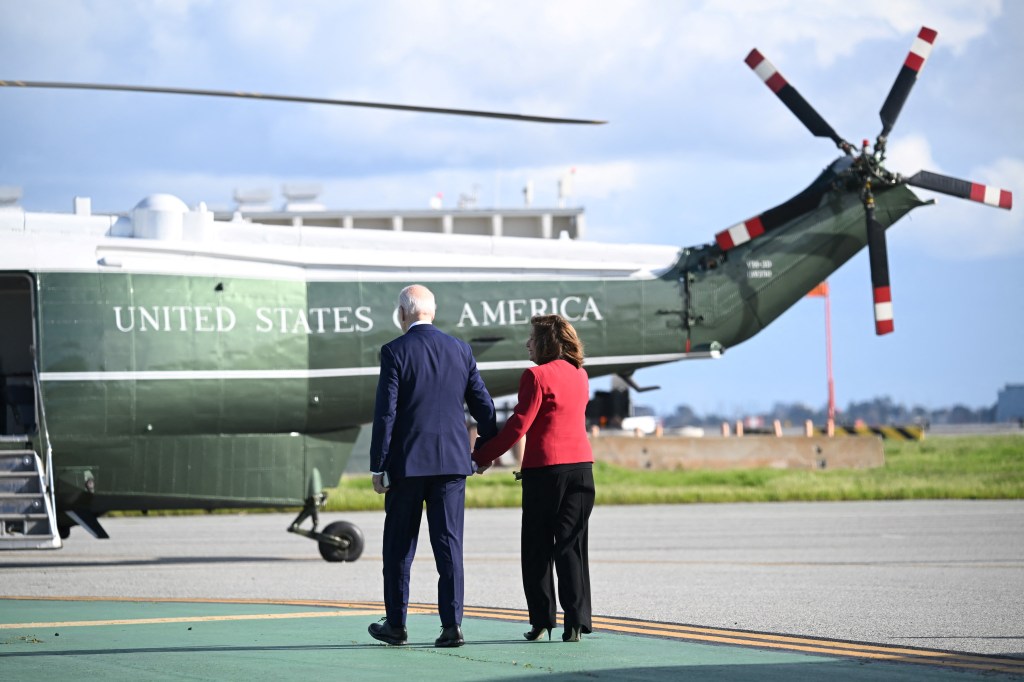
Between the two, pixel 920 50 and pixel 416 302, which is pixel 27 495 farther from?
pixel 920 50

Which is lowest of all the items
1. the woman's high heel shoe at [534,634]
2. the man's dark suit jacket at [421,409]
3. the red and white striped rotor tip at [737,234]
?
the woman's high heel shoe at [534,634]

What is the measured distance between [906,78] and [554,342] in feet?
35.5

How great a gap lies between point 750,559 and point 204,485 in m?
5.82

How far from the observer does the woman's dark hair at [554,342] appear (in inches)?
303

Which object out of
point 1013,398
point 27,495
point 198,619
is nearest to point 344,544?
point 27,495

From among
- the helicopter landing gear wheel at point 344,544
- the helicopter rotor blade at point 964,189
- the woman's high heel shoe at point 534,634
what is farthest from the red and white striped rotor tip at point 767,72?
the woman's high heel shoe at point 534,634

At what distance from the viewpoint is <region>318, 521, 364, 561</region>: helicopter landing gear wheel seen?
46.8 feet

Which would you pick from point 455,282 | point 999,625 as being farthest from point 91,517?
point 999,625

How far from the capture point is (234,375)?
14211 millimetres

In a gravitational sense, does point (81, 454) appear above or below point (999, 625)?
above

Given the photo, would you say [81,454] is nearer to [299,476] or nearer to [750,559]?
[299,476]

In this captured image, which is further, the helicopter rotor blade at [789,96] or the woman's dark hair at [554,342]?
the helicopter rotor blade at [789,96]

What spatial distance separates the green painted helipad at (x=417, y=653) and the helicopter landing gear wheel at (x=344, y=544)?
499 cm

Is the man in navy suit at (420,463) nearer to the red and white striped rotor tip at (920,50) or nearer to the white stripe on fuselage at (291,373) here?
the white stripe on fuselage at (291,373)
